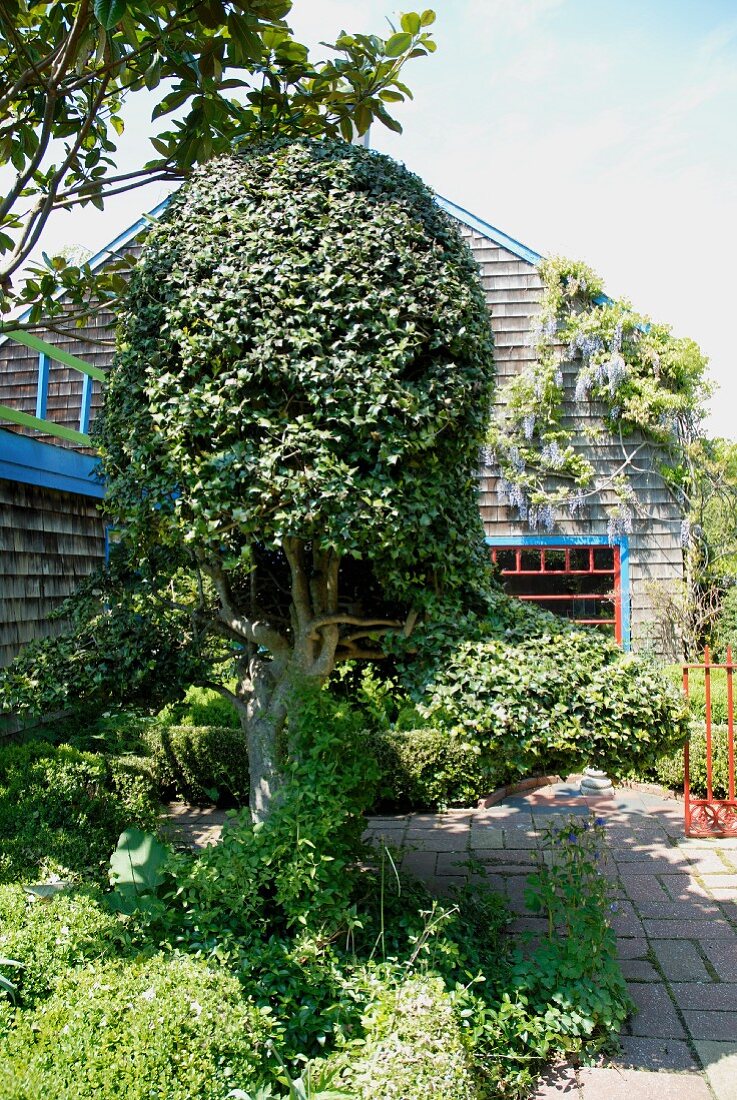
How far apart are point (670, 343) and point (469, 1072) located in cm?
903

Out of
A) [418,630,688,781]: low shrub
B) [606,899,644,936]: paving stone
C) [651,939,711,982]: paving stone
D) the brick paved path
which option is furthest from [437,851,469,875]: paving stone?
[418,630,688,781]: low shrub

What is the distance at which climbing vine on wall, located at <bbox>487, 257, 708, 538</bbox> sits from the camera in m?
9.64

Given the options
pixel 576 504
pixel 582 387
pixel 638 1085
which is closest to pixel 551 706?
pixel 638 1085

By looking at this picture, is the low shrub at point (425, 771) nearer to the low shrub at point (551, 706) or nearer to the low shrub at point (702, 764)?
the low shrub at point (702, 764)

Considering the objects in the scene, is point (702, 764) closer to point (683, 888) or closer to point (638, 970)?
point (683, 888)

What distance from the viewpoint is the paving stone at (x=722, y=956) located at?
147 inches

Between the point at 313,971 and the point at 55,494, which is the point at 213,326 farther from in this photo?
the point at 55,494

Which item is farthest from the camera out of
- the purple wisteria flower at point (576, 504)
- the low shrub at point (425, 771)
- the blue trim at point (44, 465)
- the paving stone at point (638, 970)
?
the purple wisteria flower at point (576, 504)

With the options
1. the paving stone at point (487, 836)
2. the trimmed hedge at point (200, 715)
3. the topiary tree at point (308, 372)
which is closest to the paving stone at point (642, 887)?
the paving stone at point (487, 836)

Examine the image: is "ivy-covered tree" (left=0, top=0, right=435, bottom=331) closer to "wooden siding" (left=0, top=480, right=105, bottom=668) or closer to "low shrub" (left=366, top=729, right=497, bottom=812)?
"wooden siding" (left=0, top=480, right=105, bottom=668)

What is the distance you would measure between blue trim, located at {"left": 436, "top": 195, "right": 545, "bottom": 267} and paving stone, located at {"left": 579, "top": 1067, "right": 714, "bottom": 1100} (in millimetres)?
9031

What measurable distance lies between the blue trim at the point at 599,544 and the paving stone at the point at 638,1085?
6.86 meters

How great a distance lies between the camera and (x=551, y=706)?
3.18m

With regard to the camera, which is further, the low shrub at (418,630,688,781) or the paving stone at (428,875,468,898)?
the paving stone at (428,875,468,898)
